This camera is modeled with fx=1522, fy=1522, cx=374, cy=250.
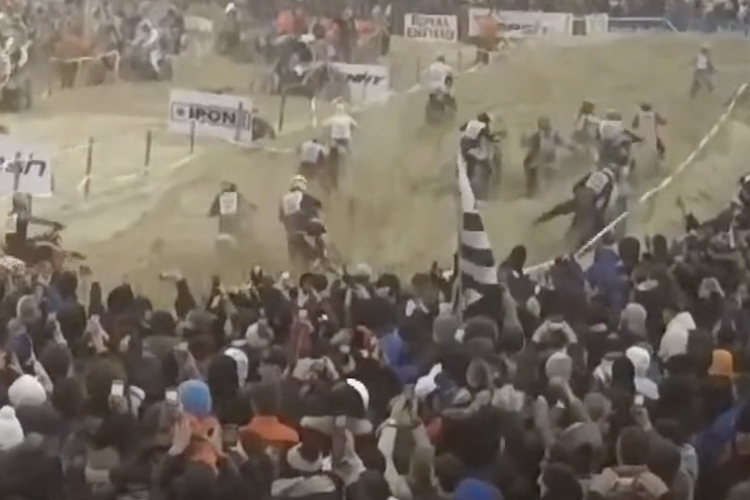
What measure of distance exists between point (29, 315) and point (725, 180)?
5404mm

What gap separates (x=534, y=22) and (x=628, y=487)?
7024 mm

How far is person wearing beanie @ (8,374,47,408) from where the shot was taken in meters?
5.41

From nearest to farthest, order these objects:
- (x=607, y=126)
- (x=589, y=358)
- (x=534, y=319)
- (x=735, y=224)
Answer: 1. (x=589, y=358)
2. (x=534, y=319)
3. (x=735, y=224)
4. (x=607, y=126)

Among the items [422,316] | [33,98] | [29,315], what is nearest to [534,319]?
[422,316]

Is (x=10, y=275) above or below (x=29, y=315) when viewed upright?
below

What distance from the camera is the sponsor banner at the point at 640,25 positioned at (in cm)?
1120

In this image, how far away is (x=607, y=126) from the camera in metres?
11.0

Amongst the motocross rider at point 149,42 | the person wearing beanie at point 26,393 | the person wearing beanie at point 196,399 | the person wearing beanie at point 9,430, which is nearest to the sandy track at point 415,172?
the motocross rider at point 149,42

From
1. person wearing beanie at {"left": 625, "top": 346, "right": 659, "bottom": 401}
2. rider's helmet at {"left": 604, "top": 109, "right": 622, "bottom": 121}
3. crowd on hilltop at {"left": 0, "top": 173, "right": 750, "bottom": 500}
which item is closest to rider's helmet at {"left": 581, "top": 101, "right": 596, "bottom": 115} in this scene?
rider's helmet at {"left": 604, "top": 109, "right": 622, "bottom": 121}

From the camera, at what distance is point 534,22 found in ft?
36.9

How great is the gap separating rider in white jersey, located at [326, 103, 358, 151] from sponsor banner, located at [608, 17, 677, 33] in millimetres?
2054

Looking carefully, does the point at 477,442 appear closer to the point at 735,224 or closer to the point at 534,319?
the point at 534,319

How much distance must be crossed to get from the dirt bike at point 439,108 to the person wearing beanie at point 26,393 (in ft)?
19.2

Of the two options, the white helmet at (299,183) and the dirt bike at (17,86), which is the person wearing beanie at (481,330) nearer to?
the white helmet at (299,183)
